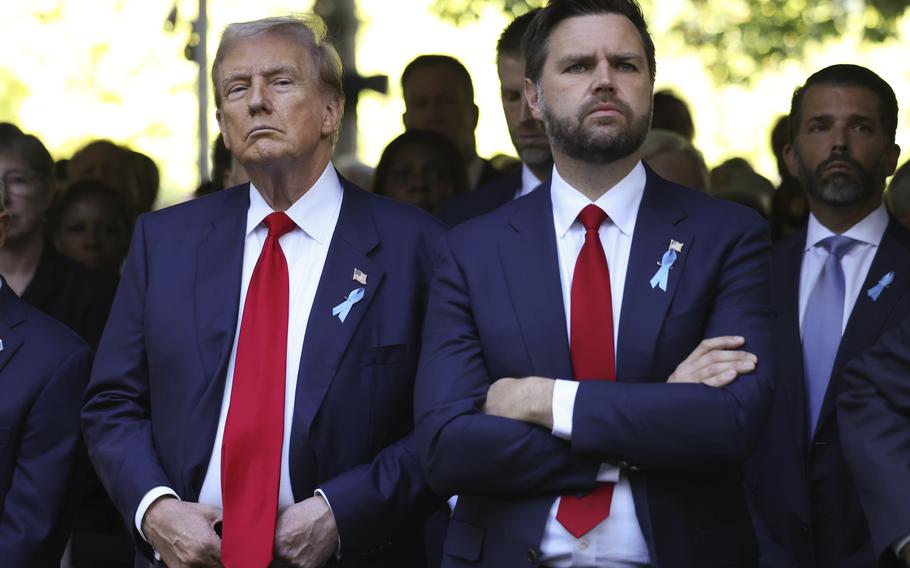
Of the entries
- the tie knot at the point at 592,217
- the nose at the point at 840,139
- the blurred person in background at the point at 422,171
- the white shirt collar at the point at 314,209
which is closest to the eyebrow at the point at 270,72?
the white shirt collar at the point at 314,209

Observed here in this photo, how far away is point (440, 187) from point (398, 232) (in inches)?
97.7

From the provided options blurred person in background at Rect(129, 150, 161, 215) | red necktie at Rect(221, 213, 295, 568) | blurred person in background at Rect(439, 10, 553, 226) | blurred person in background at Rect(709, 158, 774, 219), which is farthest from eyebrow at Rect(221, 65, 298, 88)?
blurred person in background at Rect(709, 158, 774, 219)

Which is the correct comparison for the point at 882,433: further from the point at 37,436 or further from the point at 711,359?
the point at 37,436

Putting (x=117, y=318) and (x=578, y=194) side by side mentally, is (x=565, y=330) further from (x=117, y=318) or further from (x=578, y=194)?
(x=117, y=318)

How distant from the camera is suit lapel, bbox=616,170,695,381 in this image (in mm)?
3869

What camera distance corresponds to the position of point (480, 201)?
19.3 ft

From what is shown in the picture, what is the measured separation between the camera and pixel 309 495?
161 inches

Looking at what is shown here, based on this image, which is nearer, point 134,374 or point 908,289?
point 134,374

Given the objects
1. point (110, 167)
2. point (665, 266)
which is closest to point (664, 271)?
point (665, 266)

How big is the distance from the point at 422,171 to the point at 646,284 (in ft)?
10.00

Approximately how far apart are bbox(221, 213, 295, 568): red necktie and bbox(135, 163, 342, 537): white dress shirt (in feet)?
0.09

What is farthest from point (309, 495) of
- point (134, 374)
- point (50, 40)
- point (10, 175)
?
point (50, 40)

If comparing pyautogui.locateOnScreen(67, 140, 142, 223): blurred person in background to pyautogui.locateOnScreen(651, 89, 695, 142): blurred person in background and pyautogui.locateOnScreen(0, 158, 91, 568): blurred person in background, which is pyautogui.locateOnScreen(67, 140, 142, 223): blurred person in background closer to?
pyautogui.locateOnScreen(651, 89, 695, 142): blurred person in background

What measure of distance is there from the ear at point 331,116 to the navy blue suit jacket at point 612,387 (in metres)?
0.53
